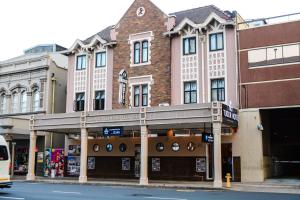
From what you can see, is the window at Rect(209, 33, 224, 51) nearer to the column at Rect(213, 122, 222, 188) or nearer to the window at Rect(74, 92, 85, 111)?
the column at Rect(213, 122, 222, 188)

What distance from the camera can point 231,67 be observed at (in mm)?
28766

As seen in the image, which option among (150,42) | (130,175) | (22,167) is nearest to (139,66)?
(150,42)

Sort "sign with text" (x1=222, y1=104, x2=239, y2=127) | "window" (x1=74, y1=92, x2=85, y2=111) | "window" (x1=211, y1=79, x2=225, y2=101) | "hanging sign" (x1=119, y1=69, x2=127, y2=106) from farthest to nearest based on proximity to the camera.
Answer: "window" (x1=74, y1=92, x2=85, y2=111), "hanging sign" (x1=119, y1=69, x2=127, y2=106), "window" (x1=211, y1=79, x2=225, y2=101), "sign with text" (x1=222, y1=104, x2=239, y2=127)

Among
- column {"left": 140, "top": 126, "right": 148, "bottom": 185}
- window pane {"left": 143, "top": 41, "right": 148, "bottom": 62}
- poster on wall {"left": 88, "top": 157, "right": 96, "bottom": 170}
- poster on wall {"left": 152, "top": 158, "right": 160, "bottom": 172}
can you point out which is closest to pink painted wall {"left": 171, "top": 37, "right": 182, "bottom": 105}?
window pane {"left": 143, "top": 41, "right": 148, "bottom": 62}

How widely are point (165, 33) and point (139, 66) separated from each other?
3241 millimetres

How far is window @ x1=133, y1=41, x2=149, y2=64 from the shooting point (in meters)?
32.3

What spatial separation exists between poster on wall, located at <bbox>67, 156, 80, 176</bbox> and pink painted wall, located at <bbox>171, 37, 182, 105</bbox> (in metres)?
9.78

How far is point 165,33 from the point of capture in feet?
102

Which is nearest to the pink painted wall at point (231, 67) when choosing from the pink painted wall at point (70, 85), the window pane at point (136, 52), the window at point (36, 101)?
the window pane at point (136, 52)

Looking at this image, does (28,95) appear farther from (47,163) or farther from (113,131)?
(113,131)

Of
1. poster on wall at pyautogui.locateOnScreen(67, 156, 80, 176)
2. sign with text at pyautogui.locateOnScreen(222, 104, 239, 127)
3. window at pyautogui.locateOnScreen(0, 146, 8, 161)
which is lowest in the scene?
poster on wall at pyautogui.locateOnScreen(67, 156, 80, 176)

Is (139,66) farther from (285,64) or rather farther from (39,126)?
(285,64)

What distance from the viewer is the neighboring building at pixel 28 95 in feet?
121

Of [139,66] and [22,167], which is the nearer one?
[139,66]
